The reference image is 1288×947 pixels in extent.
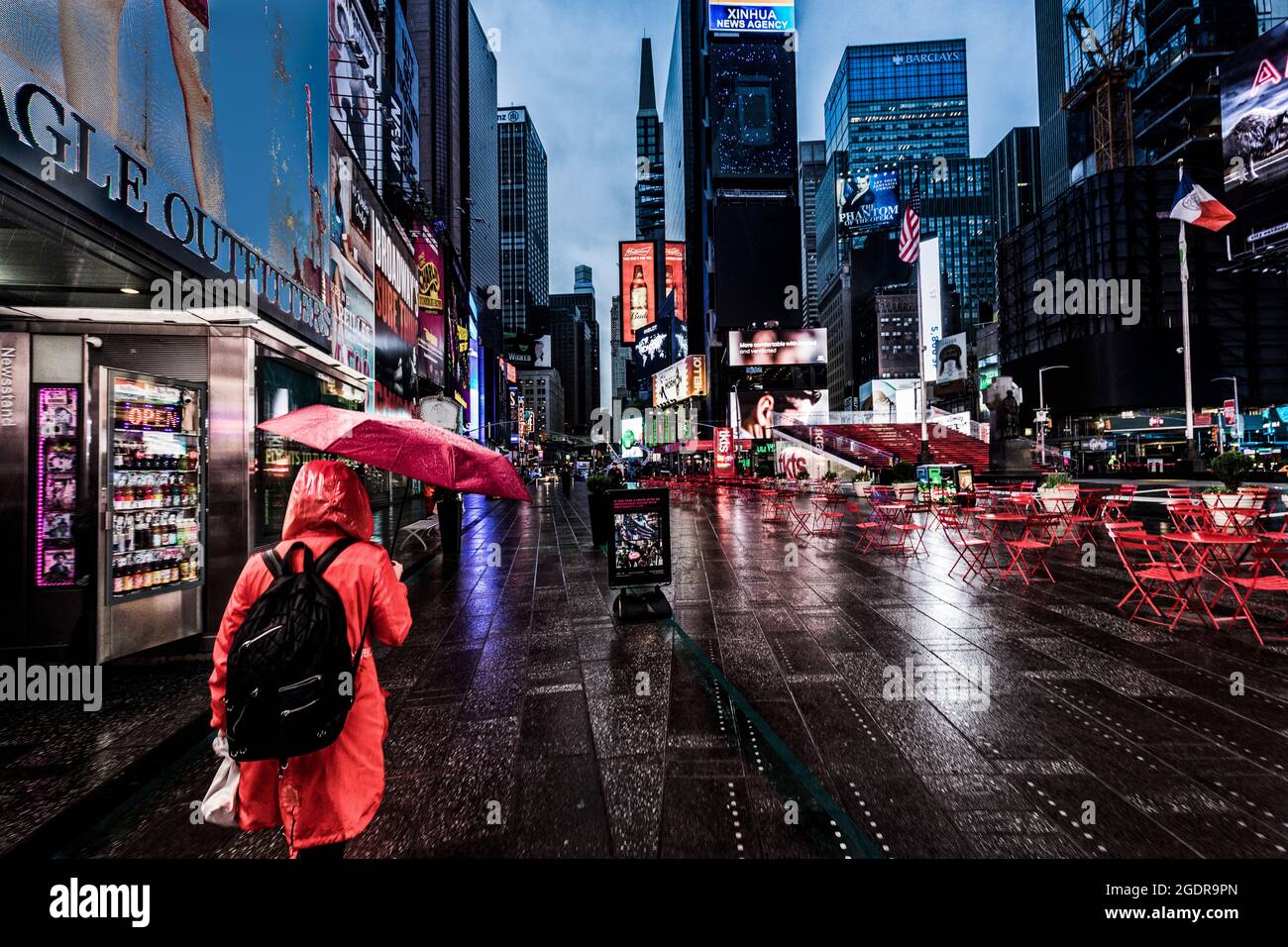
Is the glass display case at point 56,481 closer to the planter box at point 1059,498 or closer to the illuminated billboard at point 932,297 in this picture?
the planter box at point 1059,498

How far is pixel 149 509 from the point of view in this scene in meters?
5.60

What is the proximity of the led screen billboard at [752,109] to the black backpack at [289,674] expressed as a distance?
8126 centimetres

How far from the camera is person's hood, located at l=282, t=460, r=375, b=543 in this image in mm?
2148

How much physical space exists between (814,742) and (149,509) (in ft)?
21.7

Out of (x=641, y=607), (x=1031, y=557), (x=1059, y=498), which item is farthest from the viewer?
(x=1059, y=498)

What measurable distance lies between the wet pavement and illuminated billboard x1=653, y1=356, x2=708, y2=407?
7153cm

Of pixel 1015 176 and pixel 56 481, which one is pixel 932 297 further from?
pixel 56 481

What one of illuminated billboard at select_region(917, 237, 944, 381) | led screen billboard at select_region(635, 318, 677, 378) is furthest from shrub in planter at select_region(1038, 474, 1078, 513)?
led screen billboard at select_region(635, 318, 677, 378)

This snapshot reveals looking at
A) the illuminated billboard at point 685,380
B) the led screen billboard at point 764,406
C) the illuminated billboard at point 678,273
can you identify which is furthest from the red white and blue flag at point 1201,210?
the illuminated billboard at point 678,273

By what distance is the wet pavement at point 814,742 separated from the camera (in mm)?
2795

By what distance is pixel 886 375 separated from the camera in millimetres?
99938

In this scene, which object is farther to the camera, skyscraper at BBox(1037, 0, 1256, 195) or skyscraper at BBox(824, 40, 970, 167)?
skyscraper at BBox(824, 40, 970, 167)

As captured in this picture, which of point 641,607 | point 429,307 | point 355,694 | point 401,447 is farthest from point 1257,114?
point 429,307

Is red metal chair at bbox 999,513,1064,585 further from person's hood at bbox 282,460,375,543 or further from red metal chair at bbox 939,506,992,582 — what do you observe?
person's hood at bbox 282,460,375,543
